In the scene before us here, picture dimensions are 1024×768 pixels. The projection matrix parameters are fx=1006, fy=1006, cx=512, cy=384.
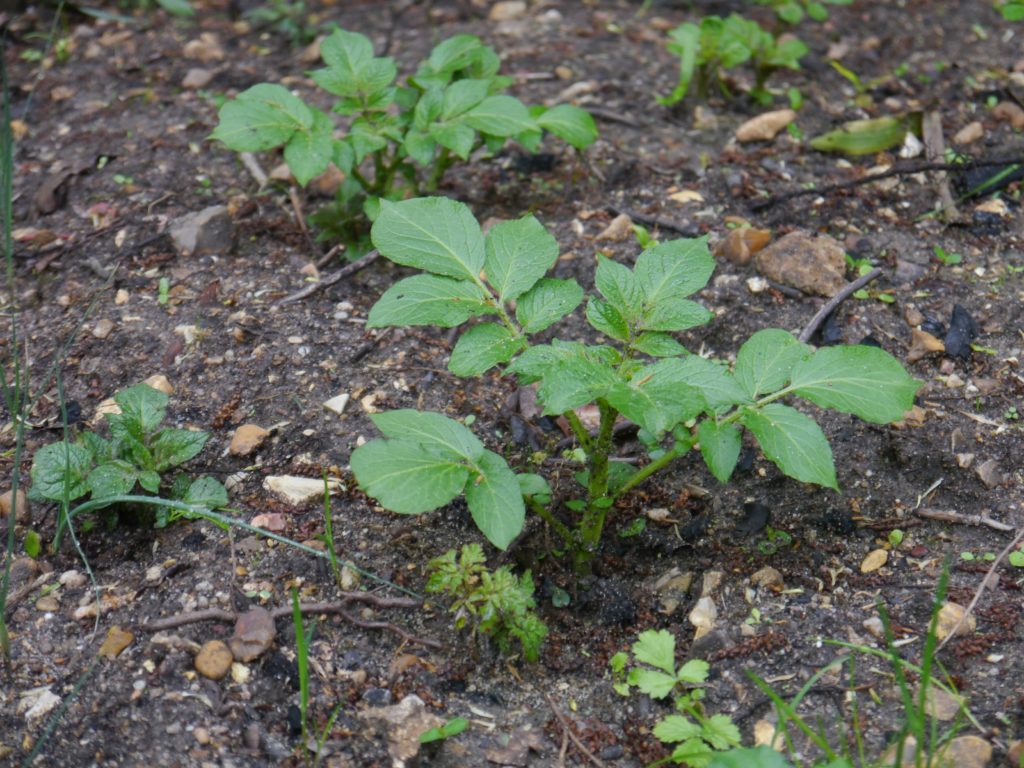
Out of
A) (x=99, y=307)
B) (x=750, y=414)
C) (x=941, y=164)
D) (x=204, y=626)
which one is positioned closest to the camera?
(x=750, y=414)

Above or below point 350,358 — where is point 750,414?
above

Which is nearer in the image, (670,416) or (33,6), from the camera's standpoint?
(670,416)

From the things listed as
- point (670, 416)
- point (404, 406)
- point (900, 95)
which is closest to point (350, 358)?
point (404, 406)

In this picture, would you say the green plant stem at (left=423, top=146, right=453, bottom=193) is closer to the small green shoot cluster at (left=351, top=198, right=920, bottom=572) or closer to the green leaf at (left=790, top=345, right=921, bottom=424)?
the small green shoot cluster at (left=351, top=198, right=920, bottom=572)

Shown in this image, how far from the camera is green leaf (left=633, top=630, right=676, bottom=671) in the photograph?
6.00 ft

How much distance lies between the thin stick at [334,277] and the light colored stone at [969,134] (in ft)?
6.23

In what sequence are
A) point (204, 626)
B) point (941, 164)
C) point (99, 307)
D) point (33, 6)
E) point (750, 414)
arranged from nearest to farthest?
1. point (750, 414)
2. point (204, 626)
3. point (99, 307)
4. point (941, 164)
5. point (33, 6)

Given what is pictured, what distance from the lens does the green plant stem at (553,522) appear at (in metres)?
1.91

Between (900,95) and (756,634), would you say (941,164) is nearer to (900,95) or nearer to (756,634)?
(900,95)

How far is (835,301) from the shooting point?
259 cm

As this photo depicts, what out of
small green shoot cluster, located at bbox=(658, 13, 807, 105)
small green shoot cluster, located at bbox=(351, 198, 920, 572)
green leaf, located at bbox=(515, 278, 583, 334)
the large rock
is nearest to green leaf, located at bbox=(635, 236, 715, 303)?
small green shoot cluster, located at bbox=(351, 198, 920, 572)

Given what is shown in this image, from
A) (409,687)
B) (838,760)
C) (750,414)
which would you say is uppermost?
(750,414)

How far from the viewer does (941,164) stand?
299 centimetres

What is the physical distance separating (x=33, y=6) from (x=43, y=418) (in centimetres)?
264
